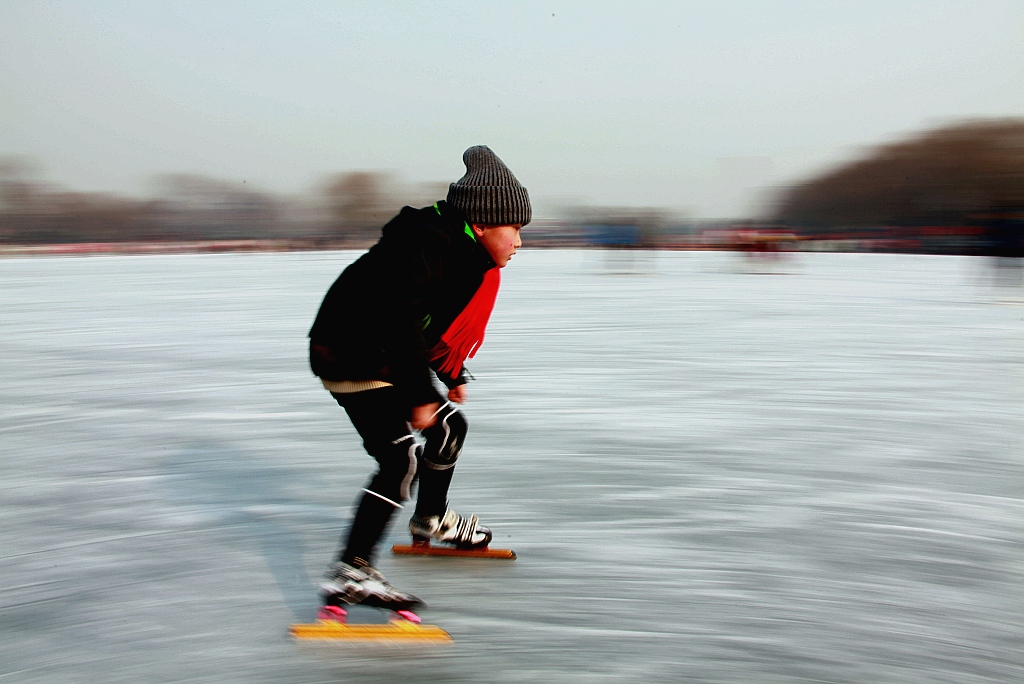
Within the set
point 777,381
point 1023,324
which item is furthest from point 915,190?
point 777,381

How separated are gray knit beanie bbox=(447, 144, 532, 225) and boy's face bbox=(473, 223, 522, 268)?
0.03 m

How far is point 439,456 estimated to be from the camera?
2594 mm

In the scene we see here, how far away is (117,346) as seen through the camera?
802 centimetres

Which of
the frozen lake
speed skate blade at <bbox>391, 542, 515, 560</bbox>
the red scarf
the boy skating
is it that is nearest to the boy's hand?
the boy skating

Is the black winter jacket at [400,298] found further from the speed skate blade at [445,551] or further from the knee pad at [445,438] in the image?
the speed skate blade at [445,551]

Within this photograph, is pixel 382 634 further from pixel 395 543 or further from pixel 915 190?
pixel 915 190

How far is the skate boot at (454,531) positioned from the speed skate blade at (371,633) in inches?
19.7

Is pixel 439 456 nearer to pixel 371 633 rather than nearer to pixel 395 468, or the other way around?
pixel 395 468

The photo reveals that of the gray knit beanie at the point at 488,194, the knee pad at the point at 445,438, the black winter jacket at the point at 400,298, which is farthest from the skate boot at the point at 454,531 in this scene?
the gray knit beanie at the point at 488,194

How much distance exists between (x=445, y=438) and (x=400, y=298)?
0.57m

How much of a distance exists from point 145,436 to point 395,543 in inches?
81.3

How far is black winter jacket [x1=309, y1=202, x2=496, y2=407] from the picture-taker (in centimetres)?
214

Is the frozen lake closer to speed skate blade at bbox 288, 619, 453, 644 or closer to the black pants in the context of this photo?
speed skate blade at bbox 288, 619, 453, 644

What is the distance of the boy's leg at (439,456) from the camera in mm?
2544
